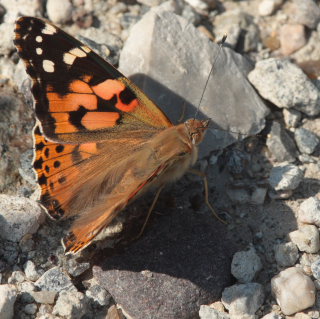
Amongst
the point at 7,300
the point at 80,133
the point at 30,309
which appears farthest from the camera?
the point at 80,133

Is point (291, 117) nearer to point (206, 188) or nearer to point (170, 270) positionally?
point (206, 188)

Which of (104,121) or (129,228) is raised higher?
(104,121)

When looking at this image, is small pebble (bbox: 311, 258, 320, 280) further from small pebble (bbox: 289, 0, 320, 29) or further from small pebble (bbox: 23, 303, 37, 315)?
small pebble (bbox: 289, 0, 320, 29)

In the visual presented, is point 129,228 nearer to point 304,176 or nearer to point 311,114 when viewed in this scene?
point 304,176

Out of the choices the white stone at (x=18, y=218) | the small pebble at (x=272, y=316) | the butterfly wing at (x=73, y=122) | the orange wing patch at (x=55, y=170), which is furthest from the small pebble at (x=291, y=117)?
the white stone at (x=18, y=218)

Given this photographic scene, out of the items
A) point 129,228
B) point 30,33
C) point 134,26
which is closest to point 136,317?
point 129,228

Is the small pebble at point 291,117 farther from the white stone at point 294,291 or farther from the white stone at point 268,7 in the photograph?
the white stone at point 294,291

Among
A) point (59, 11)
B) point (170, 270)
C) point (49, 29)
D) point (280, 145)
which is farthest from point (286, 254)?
point (59, 11)
